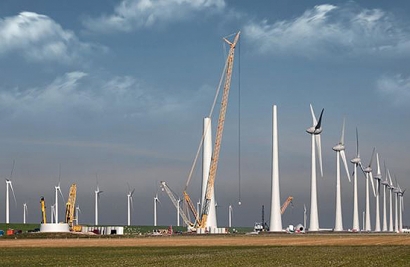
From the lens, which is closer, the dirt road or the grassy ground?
the grassy ground

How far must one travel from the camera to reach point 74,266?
58.3 meters

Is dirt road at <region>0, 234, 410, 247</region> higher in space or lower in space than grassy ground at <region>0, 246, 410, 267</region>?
lower

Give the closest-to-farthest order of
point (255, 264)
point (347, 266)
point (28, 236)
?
point (347, 266) < point (255, 264) < point (28, 236)

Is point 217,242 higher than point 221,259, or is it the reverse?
point 221,259

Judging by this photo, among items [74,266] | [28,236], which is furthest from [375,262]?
[28,236]

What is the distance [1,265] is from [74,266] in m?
7.04

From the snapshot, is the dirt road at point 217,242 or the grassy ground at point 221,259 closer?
the grassy ground at point 221,259

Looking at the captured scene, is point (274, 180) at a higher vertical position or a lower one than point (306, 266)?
higher

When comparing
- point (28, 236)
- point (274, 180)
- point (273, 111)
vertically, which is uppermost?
Result: point (273, 111)

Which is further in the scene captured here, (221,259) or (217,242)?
(217,242)

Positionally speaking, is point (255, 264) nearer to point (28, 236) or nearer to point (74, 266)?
point (74, 266)

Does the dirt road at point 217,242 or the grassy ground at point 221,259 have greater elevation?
the grassy ground at point 221,259

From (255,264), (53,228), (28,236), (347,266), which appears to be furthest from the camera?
(53,228)

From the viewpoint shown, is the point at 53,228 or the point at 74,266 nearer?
Answer: the point at 74,266
